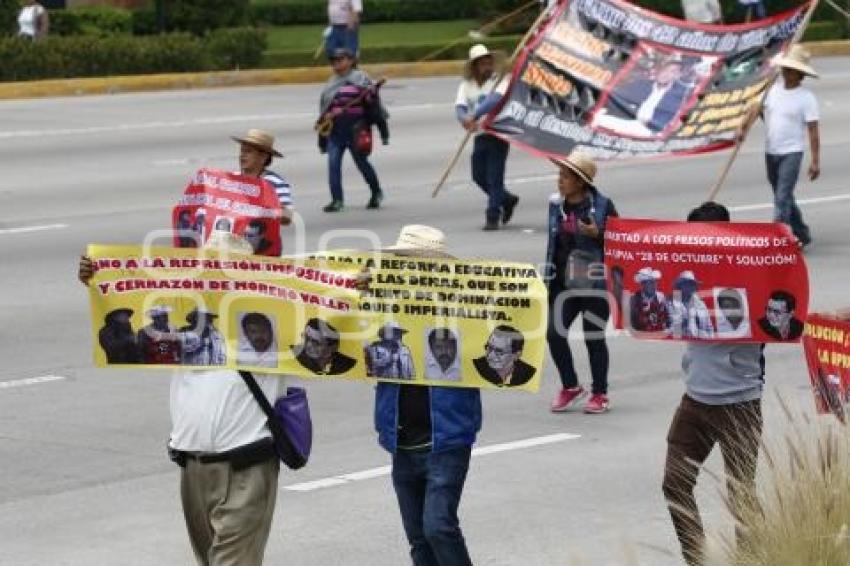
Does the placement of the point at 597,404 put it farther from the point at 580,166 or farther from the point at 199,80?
the point at 199,80

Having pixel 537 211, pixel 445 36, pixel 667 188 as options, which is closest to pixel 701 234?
pixel 537 211

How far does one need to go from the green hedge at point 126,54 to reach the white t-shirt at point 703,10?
734cm

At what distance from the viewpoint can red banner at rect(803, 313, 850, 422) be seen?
8898mm

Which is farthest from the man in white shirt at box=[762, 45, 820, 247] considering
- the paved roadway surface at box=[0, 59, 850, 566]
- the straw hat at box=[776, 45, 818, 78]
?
the straw hat at box=[776, 45, 818, 78]

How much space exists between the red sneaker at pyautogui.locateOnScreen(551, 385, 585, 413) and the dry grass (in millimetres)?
5304

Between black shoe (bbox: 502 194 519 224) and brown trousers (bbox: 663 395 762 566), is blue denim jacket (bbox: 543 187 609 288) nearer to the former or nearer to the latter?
brown trousers (bbox: 663 395 762 566)

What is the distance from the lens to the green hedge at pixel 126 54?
109ft

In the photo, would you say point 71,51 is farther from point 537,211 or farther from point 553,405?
point 553,405

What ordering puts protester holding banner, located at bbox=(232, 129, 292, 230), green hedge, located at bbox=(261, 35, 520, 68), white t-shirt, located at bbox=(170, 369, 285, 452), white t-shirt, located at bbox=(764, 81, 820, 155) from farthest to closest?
green hedge, located at bbox=(261, 35, 520, 68) < white t-shirt, located at bbox=(764, 81, 820, 155) < protester holding banner, located at bbox=(232, 129, 292, 230) < white t-shirt, located at bbox=(170, 369, 285, 452)

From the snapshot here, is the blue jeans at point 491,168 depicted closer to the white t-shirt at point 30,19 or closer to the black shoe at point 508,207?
the black shoe at point 508,207

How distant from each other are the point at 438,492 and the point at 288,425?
2.22 ft

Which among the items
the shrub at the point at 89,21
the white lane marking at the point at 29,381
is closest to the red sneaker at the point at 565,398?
the white lane marking at the point at 29,381

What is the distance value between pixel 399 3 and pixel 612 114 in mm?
33770

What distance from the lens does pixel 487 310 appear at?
8.38m
